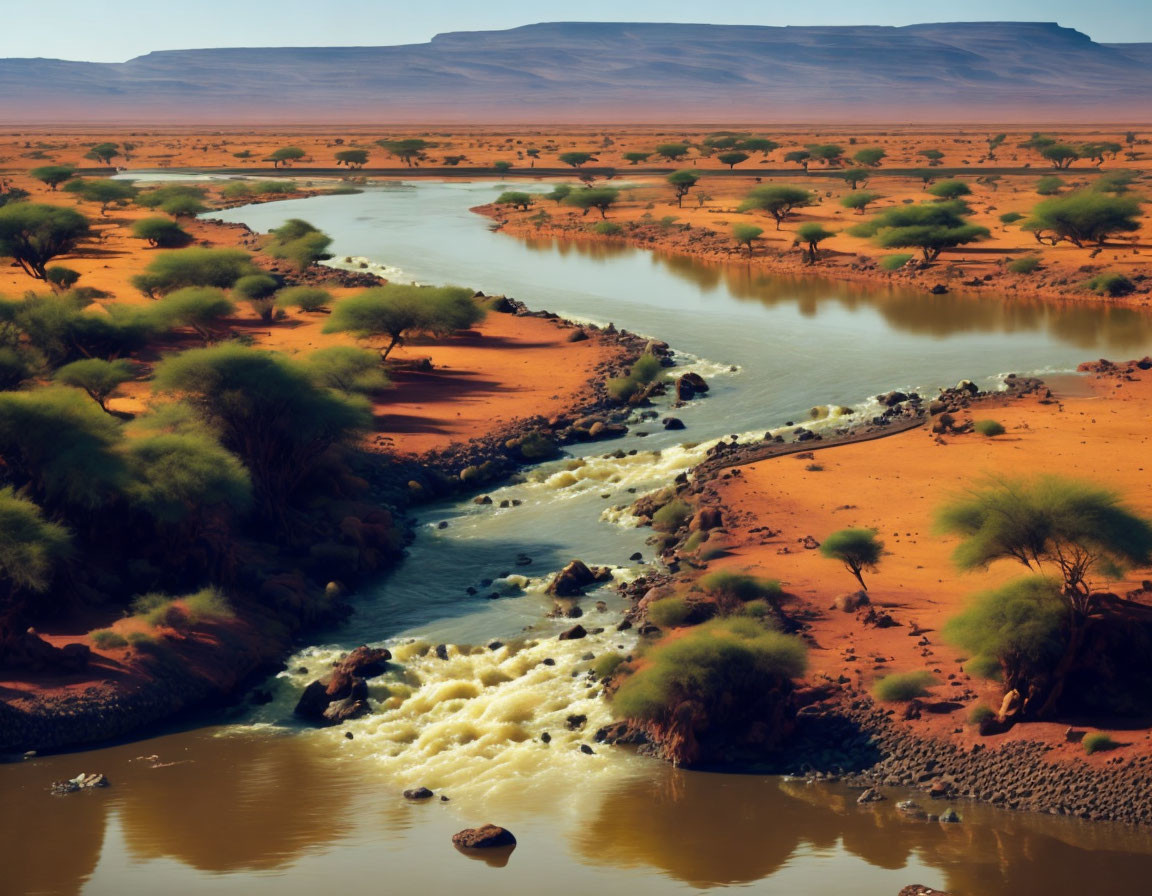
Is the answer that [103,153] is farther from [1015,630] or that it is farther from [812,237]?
[1015,630]

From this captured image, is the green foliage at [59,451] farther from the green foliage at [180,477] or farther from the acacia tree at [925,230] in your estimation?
the acacia tree at [925,230]

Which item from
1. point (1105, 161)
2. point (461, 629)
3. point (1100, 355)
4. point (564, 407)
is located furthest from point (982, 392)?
point (1105, 161)

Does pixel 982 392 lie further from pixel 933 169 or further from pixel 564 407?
pixel 933 169

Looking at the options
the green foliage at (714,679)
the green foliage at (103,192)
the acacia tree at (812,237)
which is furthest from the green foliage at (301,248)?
the green foliage at (714,679)

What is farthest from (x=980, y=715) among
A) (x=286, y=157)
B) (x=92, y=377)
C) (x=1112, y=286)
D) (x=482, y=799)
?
(x=286, y=157)

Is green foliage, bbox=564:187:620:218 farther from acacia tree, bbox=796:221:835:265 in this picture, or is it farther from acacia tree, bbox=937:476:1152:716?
acacia tree, bbox=937:476:1152:716

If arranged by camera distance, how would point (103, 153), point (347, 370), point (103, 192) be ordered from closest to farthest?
point (347, 370) < point (103, 192) < point (103, 153)
